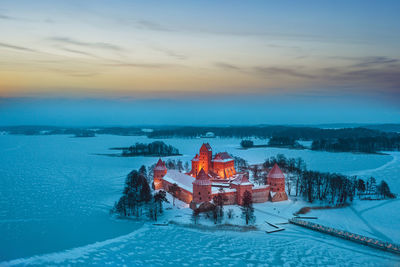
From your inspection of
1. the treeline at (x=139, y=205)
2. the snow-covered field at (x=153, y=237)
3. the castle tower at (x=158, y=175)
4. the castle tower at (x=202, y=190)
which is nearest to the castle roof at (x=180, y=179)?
the castle tower at (x=158, y=175)

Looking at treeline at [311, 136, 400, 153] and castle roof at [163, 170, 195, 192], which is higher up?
treeline at [311, 136, 400, 153]

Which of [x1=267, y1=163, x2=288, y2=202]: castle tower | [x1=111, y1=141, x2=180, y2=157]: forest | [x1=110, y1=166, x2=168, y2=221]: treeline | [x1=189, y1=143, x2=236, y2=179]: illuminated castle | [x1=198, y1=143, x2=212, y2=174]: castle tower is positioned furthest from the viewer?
[x1=111, y1=141, x2=180, y2=157]: forest

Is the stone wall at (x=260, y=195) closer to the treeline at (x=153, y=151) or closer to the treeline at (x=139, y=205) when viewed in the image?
the treeline at (x=139, y=205)

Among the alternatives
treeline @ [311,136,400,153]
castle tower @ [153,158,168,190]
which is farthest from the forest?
treeline @ [311,136,400,153]

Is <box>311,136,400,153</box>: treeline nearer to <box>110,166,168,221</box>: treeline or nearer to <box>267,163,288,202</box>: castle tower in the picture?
<box>267,163,288,202</box>: castle tower

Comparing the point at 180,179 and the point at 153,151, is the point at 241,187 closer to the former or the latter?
the point at 180,179

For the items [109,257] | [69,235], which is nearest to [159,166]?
[69,235]

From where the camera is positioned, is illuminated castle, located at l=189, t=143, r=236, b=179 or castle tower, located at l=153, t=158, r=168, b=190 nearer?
castle tower, located at l=153, t=158, r=168, b=190

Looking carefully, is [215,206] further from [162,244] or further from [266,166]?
[266,166]

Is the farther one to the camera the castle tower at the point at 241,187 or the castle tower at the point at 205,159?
the castle tower at the point at 205,159

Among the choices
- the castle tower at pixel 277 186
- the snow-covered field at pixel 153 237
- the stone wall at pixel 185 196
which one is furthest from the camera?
the castle tower at pixel 277 186
